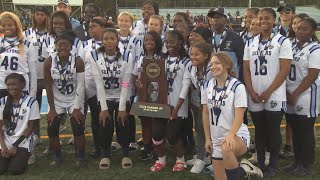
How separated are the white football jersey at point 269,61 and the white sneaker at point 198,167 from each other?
3.51 ft

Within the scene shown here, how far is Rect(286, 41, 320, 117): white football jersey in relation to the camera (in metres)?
4.37

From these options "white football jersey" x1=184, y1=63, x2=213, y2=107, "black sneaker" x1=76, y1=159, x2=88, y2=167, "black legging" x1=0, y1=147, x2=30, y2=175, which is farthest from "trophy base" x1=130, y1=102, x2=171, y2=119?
"black legging" x1=0, y1=147, x2=30, y2=175

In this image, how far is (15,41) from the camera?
4.88 m

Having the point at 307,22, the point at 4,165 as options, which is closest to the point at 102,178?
the point at 4,165

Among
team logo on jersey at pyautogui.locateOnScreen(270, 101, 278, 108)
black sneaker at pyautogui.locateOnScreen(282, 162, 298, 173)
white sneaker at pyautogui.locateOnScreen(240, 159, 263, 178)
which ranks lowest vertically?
black sneaker at pyautogui.locateOnScreen(282, 162, 298, 173)

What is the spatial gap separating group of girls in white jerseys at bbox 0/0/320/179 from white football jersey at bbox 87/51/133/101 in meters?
0.01

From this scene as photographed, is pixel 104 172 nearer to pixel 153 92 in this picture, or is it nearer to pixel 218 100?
pixel 153 92

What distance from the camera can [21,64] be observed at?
4.88 meters

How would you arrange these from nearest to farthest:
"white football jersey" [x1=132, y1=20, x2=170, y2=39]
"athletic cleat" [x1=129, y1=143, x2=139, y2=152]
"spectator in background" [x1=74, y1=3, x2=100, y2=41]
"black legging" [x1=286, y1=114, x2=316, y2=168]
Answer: "black legging" [x1=286, y1=114, x2=316, y2=168]
"athletic cleat" [x1=129, y1=143, x2=139, y2=152]
"spectator in background" [x1=74, y1=3, x2=100, y2=41]
"white football jersey" [x1=132, y1=20, x2=170, y2=39]

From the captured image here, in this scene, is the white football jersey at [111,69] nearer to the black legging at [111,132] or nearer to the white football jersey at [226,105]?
the black legging at [111,132]

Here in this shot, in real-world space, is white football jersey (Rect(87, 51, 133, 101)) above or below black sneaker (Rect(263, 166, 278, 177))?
above

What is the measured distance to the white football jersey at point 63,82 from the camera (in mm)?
4754

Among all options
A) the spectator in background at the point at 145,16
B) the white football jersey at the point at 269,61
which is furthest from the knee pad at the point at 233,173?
the spectator in background at the point at 145,16

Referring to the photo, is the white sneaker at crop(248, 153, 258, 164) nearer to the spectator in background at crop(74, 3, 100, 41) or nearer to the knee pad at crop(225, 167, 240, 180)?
the knee pad at crop(225, 167, 240, 180)
